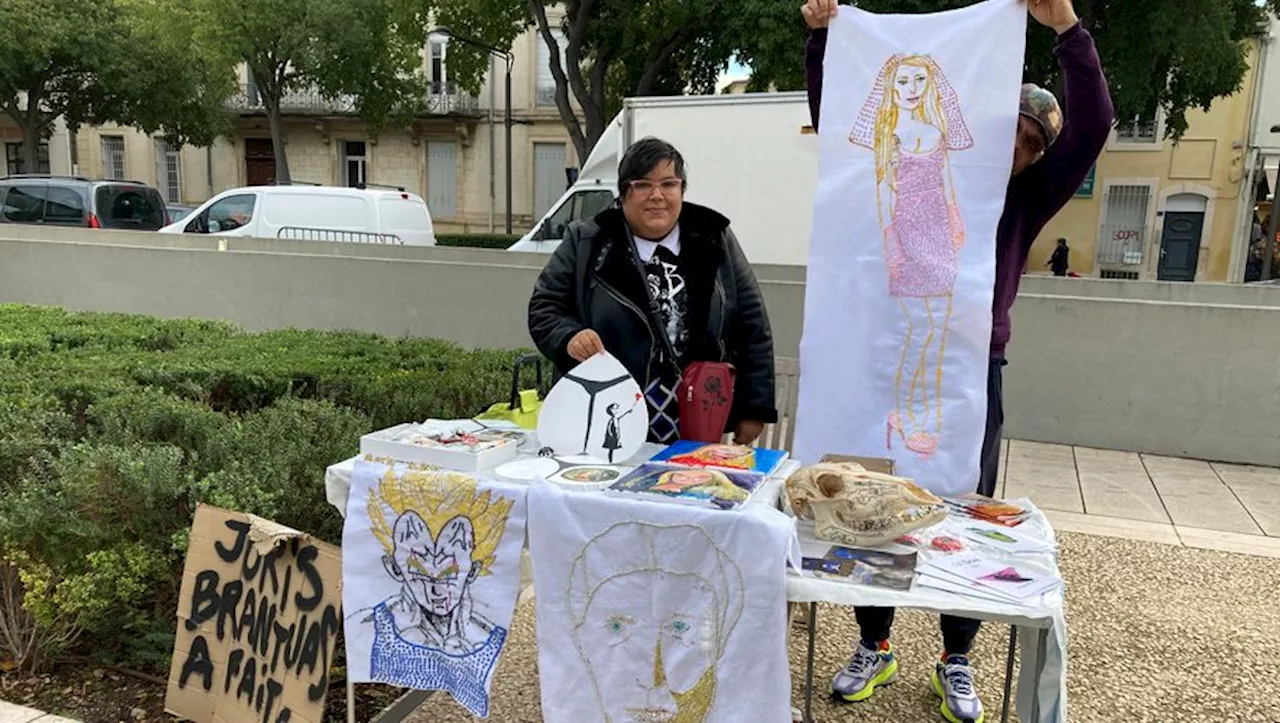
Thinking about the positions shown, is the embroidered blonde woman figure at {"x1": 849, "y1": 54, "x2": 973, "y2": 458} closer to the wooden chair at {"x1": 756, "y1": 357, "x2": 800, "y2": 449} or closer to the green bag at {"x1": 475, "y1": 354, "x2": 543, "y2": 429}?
the wooden chair at {"x1": 756, "y1": 357, "x2": 800, "y2": 449}

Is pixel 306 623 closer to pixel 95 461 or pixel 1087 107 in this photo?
pixel 95 461

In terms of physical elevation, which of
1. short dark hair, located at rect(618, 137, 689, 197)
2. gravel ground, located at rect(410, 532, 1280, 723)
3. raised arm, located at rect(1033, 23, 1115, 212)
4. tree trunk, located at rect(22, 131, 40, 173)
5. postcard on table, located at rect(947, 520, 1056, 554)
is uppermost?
tree trunk, located at rect(22, 131, 40, 173)

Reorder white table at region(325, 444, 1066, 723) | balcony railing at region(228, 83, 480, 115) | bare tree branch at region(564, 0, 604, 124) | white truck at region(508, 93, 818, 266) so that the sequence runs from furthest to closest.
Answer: balcony railing at region(228, 83, 480, 115), bare tree branch at region(564, 0, 604, 124), white truck at region(508, 93, 818, 266), white table at region(325, 444, 1066, 723)

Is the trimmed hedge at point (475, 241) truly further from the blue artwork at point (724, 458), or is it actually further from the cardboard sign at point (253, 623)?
the blue artwork at point (724, 458)

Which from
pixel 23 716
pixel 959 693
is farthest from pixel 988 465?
pixel 23 716

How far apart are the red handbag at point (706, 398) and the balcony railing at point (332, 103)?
26505mm

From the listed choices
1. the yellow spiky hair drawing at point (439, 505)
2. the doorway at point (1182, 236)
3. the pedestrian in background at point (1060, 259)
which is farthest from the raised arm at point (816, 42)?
the doorway at point (1182, 236)

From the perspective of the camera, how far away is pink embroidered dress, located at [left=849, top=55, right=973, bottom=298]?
260 cm

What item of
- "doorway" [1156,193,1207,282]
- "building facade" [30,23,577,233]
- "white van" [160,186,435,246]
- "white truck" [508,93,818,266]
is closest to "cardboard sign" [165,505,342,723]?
"white truck" [508,93,818,266]

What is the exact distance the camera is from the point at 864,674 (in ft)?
9.50

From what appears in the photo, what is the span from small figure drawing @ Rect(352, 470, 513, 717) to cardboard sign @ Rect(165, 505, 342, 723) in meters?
0.15

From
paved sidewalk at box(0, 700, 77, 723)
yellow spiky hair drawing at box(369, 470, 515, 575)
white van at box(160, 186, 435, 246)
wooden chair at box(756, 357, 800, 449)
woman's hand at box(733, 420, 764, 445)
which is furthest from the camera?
white van at box(160, 186, 435, 246)

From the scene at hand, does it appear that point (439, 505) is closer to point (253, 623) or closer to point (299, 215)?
point (253, 623)

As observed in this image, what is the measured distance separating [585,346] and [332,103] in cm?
2945
